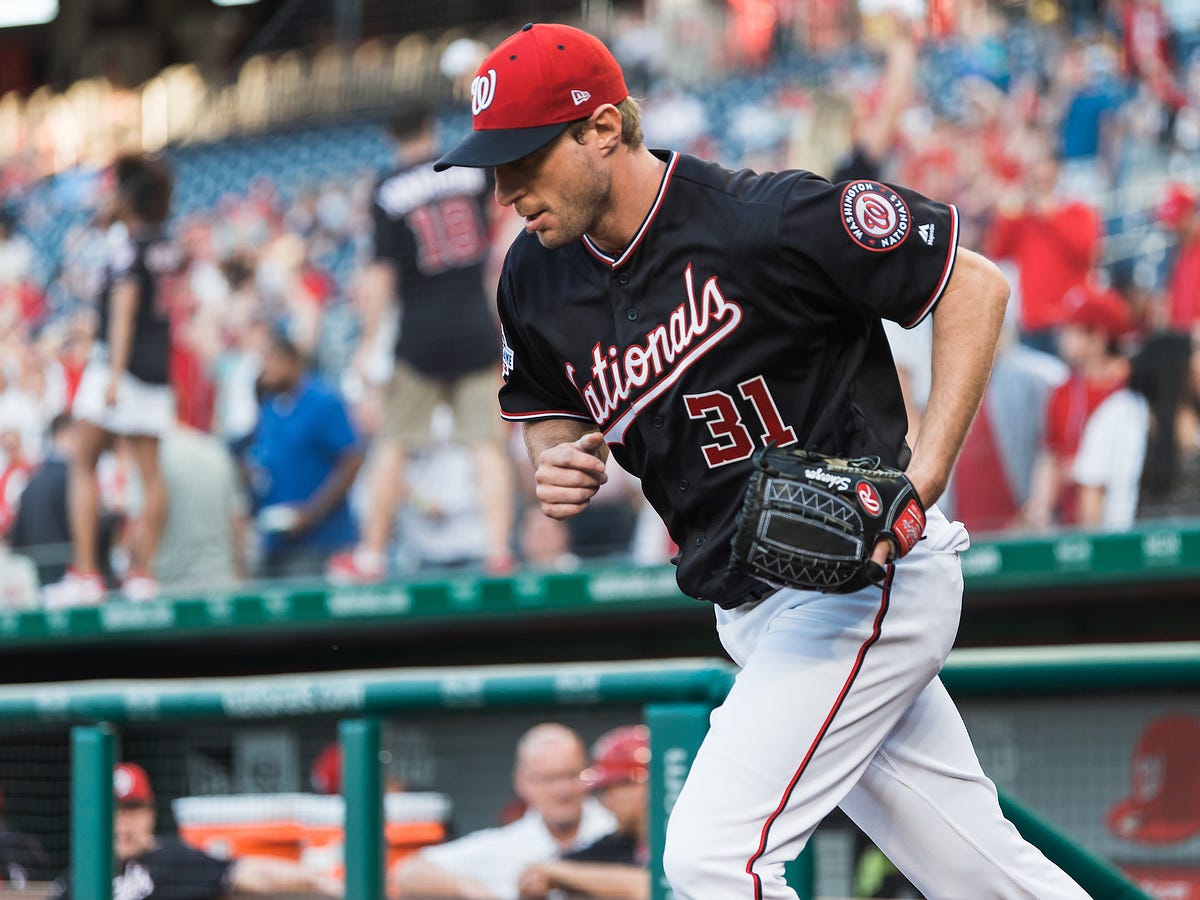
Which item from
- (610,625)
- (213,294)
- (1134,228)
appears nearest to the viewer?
(610,625)

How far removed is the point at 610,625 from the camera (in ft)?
19.3

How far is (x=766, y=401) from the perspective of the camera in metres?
2.36

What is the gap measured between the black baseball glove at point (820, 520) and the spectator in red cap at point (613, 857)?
1.06 m

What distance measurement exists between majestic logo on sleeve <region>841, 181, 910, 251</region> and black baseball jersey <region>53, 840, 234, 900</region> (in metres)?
2.23

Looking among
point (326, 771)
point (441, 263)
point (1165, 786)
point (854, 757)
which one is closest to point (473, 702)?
point (854, 757)

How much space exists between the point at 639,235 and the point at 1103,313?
12.7 ft

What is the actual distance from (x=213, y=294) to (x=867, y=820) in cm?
755

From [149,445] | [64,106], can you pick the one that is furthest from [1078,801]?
[64,106]

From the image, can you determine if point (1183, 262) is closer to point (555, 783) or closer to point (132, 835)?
point (555, 783)

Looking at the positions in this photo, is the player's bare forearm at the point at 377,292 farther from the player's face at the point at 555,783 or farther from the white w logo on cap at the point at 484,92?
the white w logo on cap at the point at 484,92

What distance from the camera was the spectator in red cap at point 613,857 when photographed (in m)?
3.32

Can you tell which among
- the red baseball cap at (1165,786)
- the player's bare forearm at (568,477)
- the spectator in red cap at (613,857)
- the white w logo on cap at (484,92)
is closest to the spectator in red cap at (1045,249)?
the red baseball cap at (1165,786)

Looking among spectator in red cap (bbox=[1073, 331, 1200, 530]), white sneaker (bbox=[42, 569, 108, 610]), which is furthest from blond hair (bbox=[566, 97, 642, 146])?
white sneaker (bbox=[42, 569, 108, 610])

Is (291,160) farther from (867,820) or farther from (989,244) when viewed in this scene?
(867,820)
